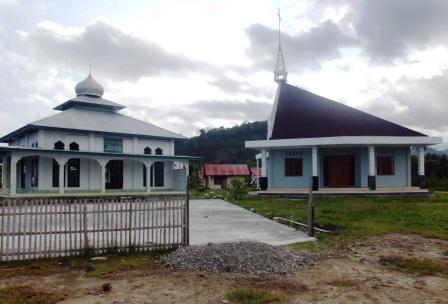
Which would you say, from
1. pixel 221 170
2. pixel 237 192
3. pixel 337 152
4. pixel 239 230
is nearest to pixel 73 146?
pixel 237 192

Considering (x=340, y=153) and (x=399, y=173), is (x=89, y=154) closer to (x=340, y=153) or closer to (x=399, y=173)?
(x=340, y=153)

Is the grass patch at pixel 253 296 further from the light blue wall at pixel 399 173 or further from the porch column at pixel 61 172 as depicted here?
the light blue wall at pixel 399 173

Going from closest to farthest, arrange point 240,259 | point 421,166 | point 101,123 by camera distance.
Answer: point 240,259, point 421,166, point 101,123

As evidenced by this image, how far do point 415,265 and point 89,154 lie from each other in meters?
21.8

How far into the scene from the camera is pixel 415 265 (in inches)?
315

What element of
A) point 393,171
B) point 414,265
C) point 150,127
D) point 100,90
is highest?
point 100,90

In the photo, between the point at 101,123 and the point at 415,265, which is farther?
the point at 101,123

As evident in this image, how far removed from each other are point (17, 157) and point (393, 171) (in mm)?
22405

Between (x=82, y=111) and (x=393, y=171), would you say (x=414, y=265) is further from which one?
(x=82, y=111)

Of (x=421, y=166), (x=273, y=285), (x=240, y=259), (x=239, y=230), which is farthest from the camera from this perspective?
(x=421, y=166)

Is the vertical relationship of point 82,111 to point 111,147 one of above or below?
above

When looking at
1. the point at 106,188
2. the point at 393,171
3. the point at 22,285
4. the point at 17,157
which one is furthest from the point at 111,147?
the point at 22,285

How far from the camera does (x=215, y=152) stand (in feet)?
266

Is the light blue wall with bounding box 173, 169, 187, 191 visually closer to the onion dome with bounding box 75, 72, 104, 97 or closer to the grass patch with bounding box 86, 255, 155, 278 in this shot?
the onion dome with bounding box 75, 72, 104, 97
